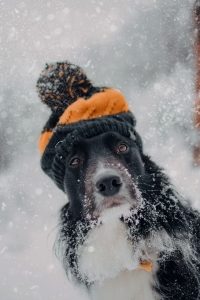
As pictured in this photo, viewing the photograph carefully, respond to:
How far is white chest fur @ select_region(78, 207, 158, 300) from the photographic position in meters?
3.46

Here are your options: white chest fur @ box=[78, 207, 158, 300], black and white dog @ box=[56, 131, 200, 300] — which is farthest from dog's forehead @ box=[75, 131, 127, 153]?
white chest fur @ box=[78, 207, 158, 300]

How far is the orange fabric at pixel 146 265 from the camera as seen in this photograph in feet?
11.2

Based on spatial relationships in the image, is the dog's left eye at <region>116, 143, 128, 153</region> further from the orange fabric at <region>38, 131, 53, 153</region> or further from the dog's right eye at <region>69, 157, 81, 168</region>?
the orange fabric at <region>38, 131, 53, 153</region>

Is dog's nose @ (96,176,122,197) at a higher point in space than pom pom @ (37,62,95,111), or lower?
lower

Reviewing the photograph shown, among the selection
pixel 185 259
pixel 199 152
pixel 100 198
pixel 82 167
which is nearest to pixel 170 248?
pixel 185 259

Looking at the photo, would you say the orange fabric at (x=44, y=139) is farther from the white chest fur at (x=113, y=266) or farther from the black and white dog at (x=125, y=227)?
the white chest fur at (x=113, y=266)

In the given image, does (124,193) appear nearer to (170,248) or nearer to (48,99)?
(170,248)

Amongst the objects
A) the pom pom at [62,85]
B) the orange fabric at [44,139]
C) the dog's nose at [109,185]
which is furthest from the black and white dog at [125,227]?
the pom pom at [62,85]

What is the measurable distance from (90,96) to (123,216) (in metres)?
1.04

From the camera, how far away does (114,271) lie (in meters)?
3.50

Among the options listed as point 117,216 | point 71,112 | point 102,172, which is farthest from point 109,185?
point 71,112

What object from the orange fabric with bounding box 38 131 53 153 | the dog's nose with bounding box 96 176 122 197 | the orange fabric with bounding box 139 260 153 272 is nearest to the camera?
the dog's nose with bounding box 96 176 122 197

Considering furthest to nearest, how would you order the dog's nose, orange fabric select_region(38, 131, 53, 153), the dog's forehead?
orange fabric select_region(38, 131, 53, 153), the dog's forehead, the dog's nose

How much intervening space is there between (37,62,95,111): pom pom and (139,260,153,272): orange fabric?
1.41m
